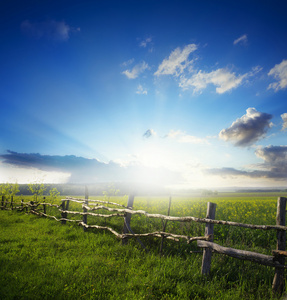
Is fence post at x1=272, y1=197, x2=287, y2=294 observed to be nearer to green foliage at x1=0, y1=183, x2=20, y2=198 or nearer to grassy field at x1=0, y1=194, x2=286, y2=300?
grassy field at x1=0, y1=194, x2=286, y2=300

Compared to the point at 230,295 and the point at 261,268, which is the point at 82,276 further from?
the point at 261,268

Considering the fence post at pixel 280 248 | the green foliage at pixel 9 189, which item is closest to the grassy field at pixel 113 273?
the fence post at pixel 280 248

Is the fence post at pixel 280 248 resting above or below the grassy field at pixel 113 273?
above

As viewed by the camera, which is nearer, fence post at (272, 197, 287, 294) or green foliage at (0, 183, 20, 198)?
fence post at (272, 197, 287, 294)

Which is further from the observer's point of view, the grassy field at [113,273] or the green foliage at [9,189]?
the green foliage at [9,189]

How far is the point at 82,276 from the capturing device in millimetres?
3977

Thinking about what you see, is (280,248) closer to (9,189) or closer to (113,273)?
(113,273)

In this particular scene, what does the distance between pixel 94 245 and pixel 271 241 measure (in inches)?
288

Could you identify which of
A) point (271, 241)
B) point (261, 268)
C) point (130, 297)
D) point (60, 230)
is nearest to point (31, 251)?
point (60, 230)

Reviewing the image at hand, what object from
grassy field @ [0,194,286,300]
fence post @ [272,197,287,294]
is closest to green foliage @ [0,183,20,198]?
grassy field @ [0,194,286,300]

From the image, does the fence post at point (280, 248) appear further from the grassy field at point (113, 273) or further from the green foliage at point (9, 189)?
the green foliage at point (9, 189)

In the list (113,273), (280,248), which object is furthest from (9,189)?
(280,248)

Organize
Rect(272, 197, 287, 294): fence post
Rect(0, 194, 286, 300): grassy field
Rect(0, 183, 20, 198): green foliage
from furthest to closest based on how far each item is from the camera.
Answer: Rect(0, 183, 20, 198): green foliage
Rect(272, 197, 287, 294): fence post
Rect(0, 194, 286, 300): grassy field

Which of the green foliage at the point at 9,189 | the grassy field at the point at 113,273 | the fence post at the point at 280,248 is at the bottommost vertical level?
the green foliage at the point at 9,189
